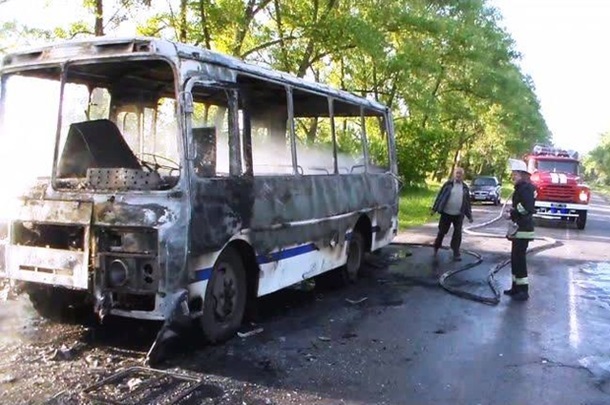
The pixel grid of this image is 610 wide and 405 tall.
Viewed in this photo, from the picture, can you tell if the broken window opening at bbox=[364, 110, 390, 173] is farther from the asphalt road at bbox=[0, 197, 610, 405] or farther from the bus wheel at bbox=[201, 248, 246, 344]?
the bus wheel at bbox=[201, 248, 246, 344]

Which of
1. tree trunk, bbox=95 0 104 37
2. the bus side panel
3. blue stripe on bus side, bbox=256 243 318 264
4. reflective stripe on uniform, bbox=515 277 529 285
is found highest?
tree trunk, bbox=95 0 104 37

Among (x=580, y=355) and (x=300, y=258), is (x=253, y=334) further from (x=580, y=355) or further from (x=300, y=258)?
(x=580, y=355)

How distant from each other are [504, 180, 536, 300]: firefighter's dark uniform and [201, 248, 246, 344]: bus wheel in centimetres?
444

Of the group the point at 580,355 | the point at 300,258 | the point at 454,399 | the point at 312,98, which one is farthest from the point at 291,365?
the point at 312,98

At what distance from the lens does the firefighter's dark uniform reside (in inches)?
358

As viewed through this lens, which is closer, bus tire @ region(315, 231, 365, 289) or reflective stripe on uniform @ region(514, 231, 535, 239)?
reflective stripe on uniform @ region(514, 231, 535, 239)

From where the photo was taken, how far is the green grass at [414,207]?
20.7 metres

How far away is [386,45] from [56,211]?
57.5ft

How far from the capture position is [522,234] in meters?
9.13

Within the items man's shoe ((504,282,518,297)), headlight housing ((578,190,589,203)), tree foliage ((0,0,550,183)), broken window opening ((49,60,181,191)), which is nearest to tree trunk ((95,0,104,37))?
tree foliage ((0,0,550,183))

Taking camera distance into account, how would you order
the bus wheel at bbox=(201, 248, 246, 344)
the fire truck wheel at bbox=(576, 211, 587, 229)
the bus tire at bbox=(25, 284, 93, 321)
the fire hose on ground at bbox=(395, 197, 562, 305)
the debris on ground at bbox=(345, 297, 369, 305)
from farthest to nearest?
the fire truck wheel at bbox=(576, 211, 587, 229) → the fire hose on ground at bbox=(395, 197, 562, 305) → the debris on ground at bbox=(345, 297, 369, 305) → the bus tire at bbox=(25, 284, 93, 321) → the bus wheel at bbox=(201, 248, 246, 344)

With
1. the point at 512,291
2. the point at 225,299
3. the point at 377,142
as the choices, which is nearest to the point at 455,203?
the point at 377,142

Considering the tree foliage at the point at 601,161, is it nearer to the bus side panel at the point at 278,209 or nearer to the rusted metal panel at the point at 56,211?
the bus side panel at the point at 278,209

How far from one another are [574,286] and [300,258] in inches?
200
